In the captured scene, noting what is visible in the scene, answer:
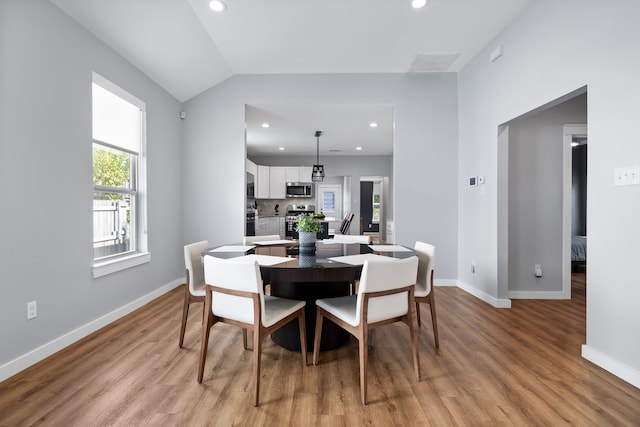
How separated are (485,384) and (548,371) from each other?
512 millimetres

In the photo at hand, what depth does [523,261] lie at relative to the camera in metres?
3.72

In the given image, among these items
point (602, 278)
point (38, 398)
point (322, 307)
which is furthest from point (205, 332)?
point (602, 278)

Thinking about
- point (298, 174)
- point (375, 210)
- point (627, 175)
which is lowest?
point (375, 210)

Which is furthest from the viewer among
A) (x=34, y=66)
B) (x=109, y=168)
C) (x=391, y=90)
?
(x=391, y=90)

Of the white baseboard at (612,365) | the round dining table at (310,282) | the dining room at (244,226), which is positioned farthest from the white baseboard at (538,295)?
the round dining table at (310,282)

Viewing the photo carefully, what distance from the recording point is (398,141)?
4289mm

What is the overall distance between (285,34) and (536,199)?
3432 mm

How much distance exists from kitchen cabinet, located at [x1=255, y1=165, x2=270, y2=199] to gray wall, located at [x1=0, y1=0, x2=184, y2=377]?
518 cm

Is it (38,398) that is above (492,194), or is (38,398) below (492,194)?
below

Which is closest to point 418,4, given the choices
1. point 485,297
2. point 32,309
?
point 485,297

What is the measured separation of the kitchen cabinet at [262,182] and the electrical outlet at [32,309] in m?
6.23

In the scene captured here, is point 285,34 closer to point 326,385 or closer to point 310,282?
point 310,282

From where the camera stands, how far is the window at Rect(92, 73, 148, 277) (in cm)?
290

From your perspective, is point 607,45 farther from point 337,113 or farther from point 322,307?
point 337,113
